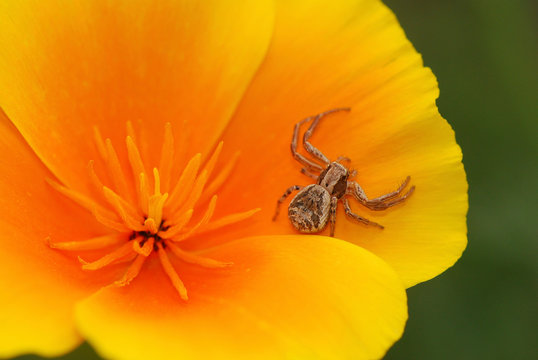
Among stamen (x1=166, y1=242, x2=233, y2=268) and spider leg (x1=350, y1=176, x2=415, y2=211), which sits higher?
spider leg (x1=350, y1=176, x2=415, y2=211)

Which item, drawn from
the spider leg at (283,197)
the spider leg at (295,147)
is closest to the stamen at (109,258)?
the spider leg at (283,197)

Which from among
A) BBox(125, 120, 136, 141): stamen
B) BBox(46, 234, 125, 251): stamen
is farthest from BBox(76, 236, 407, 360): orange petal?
BBox(125, 120, 136, 141): stamen

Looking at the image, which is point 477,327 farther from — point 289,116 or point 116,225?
point 116,225

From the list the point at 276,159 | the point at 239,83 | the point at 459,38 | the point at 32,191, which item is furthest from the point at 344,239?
the point at 459,38

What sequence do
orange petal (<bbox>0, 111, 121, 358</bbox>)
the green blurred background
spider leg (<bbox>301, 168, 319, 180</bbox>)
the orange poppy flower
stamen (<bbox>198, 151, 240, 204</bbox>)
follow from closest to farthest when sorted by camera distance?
orange petal (<bbox>0, 111, 121, 358</bbox>), the orange poppy flower, stamen (<bbox>198, 151, 240, 204</bbox>), spider leg (<bbox>301, 168, 319, 180</bbox>), the green blurred background

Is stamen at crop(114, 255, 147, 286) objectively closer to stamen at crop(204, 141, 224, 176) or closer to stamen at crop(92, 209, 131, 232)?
stamen at crop(92, 209, 131, 232)

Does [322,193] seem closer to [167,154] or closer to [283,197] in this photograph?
[283,197]

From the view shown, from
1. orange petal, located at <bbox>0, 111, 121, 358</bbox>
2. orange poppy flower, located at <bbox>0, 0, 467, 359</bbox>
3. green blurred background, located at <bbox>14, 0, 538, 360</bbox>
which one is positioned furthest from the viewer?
green blurred background, located at <bbox>14, 0, 538, 360</bbox>
